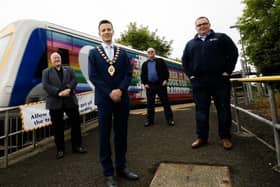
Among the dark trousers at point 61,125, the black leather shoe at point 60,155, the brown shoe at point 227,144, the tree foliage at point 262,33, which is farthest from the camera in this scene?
the tree foliage at point 262,33

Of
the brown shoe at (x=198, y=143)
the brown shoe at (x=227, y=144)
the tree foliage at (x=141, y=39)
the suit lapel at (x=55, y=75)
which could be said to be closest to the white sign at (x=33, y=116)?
the suit lapel at (x=55, y=75)

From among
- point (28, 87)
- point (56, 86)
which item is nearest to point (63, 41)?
point (28, 87)

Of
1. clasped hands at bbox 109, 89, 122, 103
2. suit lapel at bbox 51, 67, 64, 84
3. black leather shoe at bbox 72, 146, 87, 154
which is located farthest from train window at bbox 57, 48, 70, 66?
clasped hands at bbox 109, 89, 122, 103

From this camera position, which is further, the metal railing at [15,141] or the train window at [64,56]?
the train window at [64,56]

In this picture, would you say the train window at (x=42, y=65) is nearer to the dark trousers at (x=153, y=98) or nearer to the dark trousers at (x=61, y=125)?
the dark trousers at (x=61, y=125)

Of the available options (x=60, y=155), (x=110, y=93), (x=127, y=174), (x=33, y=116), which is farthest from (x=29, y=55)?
(x=127, y=174)

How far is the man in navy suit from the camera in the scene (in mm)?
2482

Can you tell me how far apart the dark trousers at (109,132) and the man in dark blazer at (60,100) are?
4.33 ft

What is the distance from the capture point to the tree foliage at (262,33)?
14867 mm

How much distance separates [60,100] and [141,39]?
25.5 metres

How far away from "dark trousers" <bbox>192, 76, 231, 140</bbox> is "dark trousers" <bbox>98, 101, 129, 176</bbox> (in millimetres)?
1447

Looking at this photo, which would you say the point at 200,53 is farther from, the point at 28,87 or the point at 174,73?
the point at 174,73

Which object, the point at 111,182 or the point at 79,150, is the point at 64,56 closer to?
the point at 79,150

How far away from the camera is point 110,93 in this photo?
246cm
